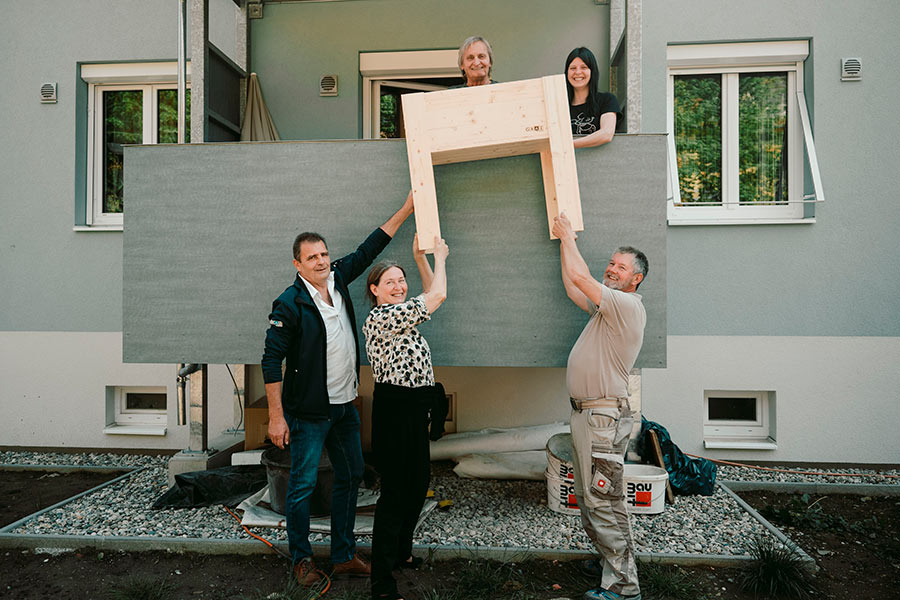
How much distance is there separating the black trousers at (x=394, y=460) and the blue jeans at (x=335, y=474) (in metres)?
0.34

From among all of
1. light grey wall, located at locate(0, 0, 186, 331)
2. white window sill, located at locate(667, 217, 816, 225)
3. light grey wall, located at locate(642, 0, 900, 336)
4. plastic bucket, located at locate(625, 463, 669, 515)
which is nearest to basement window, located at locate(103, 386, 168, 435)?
light grey wall, located at locate(0, 0, 186, 331)

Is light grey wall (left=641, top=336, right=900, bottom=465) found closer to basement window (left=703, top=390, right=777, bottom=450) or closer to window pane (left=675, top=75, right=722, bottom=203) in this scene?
basement window (left=703, top=390, right=777, bottom=450)

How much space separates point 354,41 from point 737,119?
3727 mm

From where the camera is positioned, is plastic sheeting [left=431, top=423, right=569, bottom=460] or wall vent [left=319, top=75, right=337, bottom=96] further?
wall vent [left=319, top=75, right=337, bottom=96]

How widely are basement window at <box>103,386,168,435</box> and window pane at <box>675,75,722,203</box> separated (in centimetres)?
567

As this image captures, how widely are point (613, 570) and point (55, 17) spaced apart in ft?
23.4

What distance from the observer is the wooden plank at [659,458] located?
484 centimetres

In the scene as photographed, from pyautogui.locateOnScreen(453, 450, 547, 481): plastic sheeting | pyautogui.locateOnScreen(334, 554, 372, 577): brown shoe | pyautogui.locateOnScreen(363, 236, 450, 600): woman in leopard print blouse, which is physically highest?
pyautogui.locateOnScreen(363, 236, 450, 600): woman in leopard print blouse

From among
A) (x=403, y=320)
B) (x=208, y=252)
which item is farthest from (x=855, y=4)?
(x=208, y=252)

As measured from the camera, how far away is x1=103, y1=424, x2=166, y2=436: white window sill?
646 centimetres

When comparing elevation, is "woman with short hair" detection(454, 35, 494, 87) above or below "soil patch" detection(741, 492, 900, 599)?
above

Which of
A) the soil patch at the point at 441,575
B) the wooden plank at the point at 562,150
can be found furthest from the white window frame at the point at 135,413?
the wooden plank at the point at 562,150

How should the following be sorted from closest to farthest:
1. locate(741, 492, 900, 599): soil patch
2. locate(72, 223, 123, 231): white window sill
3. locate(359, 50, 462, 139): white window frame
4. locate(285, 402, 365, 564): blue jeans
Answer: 1. locate(285, 402, 365, 564): blue jeans
2. locate(741, 492, 900, 599): soil patch
3. locate(359, 50, 462, 139): white window frame
4. locate(72, 223, 123, 231): white window sill

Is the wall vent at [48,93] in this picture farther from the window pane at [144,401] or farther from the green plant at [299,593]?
the green plant at [299,593]
